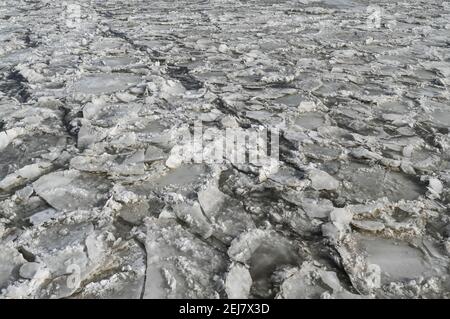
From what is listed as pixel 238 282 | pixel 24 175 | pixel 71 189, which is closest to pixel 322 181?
pixel 238 282

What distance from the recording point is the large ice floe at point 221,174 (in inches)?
57.0

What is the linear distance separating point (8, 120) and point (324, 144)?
1.97 metres

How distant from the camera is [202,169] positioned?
207 cm

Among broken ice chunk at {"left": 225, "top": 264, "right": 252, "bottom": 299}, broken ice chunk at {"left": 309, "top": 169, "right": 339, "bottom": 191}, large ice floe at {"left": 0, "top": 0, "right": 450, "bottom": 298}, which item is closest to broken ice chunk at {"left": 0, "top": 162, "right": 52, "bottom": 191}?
large ice floe at {"left": 0, "top": 0, "right": 450, "bottom": 298}

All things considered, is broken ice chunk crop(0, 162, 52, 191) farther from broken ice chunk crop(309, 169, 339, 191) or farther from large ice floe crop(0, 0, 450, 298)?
broken ice chunk crop(309, 169, 339, 191)

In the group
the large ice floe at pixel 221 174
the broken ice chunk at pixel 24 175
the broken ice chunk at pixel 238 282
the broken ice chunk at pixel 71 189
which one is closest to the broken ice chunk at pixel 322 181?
the large ice floe at pixel 221 174

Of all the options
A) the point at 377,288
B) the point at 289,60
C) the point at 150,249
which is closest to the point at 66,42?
the point at 289,60

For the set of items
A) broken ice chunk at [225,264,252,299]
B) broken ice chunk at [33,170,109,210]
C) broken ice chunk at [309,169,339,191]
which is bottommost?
broken ice chunk at [225,264,252,299]

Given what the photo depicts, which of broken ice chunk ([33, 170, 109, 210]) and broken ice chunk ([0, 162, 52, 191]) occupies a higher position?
broken ice chunk ([0, 162, 52, 191])

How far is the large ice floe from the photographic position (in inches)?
57.0

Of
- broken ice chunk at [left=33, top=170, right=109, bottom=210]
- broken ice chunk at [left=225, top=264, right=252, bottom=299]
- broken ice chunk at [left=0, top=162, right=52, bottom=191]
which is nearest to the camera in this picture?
broken ice chunk at [left=225, top=264, right=252, bottom=299]

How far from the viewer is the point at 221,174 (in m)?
2.04

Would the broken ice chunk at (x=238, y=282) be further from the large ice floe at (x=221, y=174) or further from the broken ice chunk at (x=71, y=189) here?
the broken ice chunk at (x=71, y=189)
